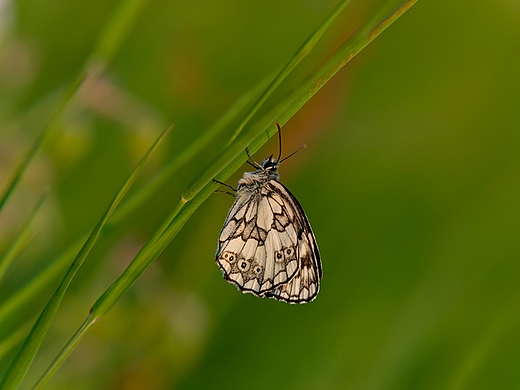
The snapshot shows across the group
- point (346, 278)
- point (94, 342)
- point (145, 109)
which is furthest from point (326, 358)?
point (145, 109)

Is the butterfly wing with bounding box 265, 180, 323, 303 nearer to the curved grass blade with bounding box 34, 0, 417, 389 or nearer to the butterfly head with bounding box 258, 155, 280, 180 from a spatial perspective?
the butterfly head with bounding box 258, 155, 280, 180

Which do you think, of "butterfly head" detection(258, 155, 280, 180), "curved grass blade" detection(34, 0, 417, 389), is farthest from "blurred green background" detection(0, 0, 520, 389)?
"curved grass blade" detection(34, 0, 417, 389)

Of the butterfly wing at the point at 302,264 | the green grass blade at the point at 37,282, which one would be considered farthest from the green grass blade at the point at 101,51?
the butterfly wing at the point at 302,264

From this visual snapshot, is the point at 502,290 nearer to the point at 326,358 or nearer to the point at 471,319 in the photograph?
the point at 471,319

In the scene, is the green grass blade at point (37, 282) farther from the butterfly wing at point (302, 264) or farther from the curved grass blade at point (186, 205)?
the butterfly wing at point (302, 264)

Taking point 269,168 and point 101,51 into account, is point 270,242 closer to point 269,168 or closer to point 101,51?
point 269,168

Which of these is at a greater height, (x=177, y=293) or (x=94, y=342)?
(x=177, y=293)

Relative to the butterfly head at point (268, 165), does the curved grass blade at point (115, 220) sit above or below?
below
